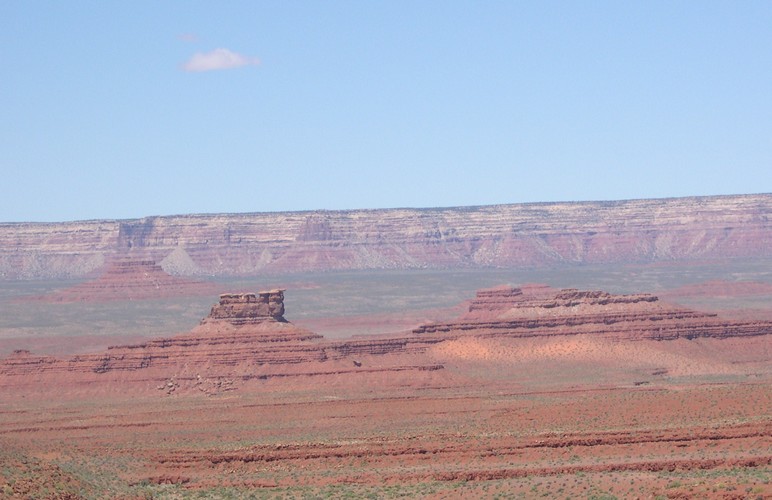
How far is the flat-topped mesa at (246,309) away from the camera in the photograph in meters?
113

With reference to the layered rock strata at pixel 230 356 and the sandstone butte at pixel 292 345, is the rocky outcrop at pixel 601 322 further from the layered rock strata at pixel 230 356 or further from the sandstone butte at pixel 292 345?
the layered rock strata at pixel 230 356

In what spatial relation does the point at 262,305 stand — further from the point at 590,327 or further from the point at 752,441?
the point at 752,441

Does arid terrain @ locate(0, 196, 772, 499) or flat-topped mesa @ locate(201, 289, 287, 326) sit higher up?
flat-topped mesa @ locate(201, 289, 287, 326)

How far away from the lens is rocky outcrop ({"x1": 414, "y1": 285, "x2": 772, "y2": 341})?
121m

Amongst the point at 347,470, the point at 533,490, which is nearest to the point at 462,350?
the point at 347,470

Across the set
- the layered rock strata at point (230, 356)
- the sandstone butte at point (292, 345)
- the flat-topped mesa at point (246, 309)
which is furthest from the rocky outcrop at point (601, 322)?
the flat-topped mesa at point (246, 309)

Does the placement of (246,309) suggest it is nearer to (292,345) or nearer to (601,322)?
(292,345)

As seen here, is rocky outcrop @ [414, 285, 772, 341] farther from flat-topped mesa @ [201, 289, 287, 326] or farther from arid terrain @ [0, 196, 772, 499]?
flat-topped mesa @ [201, 289, 287, 326]

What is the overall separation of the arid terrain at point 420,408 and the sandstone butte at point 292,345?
13 centimetres

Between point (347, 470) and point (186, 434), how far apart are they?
68.9 ft

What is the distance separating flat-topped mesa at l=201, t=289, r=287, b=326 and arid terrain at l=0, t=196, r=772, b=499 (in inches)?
5.0

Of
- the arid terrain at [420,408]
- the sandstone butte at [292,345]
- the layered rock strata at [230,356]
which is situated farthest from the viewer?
the layered rock strata at [230,356]

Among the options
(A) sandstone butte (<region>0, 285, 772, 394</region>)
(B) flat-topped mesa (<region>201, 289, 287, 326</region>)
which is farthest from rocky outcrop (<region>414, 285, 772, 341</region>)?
(B) flat-topped mesa (<region>201, 289, 287, 326</region>)

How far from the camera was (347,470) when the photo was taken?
61.4 m
